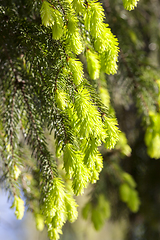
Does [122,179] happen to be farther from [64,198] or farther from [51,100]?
[51,100]

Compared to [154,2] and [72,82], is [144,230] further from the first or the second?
[154,2]

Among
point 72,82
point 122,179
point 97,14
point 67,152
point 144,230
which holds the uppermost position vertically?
point 97,14

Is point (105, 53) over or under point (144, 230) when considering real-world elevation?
over

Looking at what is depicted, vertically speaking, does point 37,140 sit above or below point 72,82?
below

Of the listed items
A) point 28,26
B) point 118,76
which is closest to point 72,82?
point 28,26

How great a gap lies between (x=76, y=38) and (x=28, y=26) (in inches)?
7.2

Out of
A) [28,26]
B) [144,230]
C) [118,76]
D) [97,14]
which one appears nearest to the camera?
[97,14]

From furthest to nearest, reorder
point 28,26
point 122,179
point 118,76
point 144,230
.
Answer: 1. point 144,230
2. point 122,179
3. point 118,76
4. point 28,26

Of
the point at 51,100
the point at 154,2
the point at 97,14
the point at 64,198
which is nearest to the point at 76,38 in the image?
the point at 97,14

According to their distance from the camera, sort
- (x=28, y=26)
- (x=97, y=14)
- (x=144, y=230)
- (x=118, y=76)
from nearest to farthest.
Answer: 1. (x=97, y=14)
2. (x=28, y=26)
3. (x=118, y=76)
4. (x=144, y=230)

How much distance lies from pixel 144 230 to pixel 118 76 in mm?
1576

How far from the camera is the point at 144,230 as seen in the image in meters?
1.88

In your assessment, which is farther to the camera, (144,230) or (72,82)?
(144,230)

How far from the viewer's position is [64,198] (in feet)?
1.88
